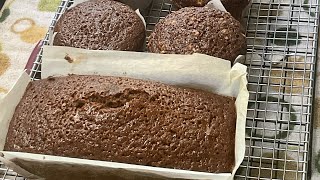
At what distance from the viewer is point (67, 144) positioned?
1.26m

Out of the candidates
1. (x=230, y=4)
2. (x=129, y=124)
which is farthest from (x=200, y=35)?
(x=129, y=124)

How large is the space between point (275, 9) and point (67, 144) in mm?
746

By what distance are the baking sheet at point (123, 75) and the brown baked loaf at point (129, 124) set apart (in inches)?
1.1

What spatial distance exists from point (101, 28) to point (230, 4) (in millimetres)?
351

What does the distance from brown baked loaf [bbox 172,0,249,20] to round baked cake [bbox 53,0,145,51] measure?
0.14 m

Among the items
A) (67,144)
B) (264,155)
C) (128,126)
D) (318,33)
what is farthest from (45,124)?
(318,33)

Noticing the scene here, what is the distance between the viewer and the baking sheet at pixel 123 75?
1.22 meters

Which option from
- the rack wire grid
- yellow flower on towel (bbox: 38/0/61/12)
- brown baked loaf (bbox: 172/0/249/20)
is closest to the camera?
the rack wire grid

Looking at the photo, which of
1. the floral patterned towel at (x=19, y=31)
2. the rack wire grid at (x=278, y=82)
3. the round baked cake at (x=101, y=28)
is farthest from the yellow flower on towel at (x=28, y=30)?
the round baked cake at (x=101, y=28)

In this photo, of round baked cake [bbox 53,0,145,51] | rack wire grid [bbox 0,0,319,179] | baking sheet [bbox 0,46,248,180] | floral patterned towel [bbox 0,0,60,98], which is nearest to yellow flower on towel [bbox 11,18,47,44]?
floral patterned towel [bbox 0,0,60,98]

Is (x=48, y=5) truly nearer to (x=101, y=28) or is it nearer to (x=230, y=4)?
(x=101, y=28)

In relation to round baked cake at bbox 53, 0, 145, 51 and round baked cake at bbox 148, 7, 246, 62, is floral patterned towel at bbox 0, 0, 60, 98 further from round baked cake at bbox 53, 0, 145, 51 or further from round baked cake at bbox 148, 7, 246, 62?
round baked cake at bbox 148, 7, 246, 62

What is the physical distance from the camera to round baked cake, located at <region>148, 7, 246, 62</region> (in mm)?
1432

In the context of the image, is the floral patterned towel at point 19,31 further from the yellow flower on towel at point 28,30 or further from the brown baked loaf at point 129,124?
the brown baked loaf at point 129,124
